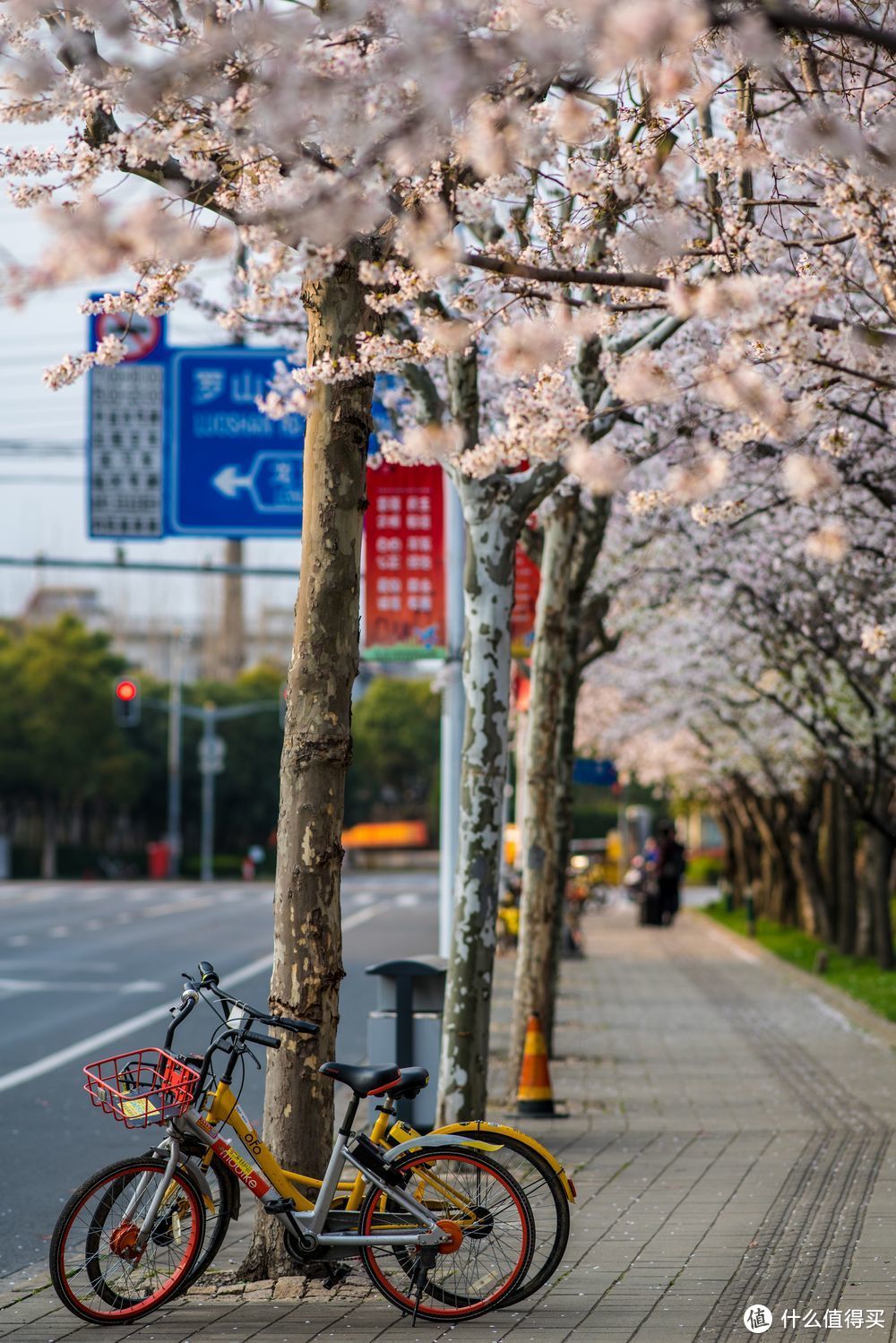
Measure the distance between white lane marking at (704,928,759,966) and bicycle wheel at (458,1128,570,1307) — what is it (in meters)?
21.3

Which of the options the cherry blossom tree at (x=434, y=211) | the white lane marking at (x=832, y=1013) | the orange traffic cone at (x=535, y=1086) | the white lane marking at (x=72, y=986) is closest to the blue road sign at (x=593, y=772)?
the white lane marking at (x=832, y=1013)

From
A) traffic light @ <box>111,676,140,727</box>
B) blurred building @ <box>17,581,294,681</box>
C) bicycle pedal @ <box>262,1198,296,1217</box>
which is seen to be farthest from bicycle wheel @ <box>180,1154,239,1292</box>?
blurred building @ <box>17,581,294,681</box>

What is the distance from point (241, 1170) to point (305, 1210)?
10.4 inches

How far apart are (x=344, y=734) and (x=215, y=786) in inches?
2813

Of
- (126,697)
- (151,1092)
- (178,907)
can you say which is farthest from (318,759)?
(178,907)

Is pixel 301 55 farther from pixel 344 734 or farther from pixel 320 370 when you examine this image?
pixel 344 734

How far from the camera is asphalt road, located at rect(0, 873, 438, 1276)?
10.3 meters

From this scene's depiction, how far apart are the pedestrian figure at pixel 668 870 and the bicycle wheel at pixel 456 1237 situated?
1238 inches

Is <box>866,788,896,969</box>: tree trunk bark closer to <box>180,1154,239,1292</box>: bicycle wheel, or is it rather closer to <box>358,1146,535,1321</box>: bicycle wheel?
<box>358,1146,535,1321</box>: bicycle wheel

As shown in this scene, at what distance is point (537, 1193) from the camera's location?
6.25 metres

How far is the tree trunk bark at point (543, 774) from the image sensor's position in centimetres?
1300

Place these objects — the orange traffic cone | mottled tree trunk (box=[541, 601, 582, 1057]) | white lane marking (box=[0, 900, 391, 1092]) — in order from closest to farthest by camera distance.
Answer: the orange traffic cone → white lane marking (box=[0, 900, 391, 1092]) → mottled tree trunk (box=[541, 601, 582, 1057])

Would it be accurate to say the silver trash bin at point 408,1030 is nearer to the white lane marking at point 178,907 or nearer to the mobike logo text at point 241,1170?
the mobike logo text at point 241,1170

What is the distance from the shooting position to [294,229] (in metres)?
6.15
